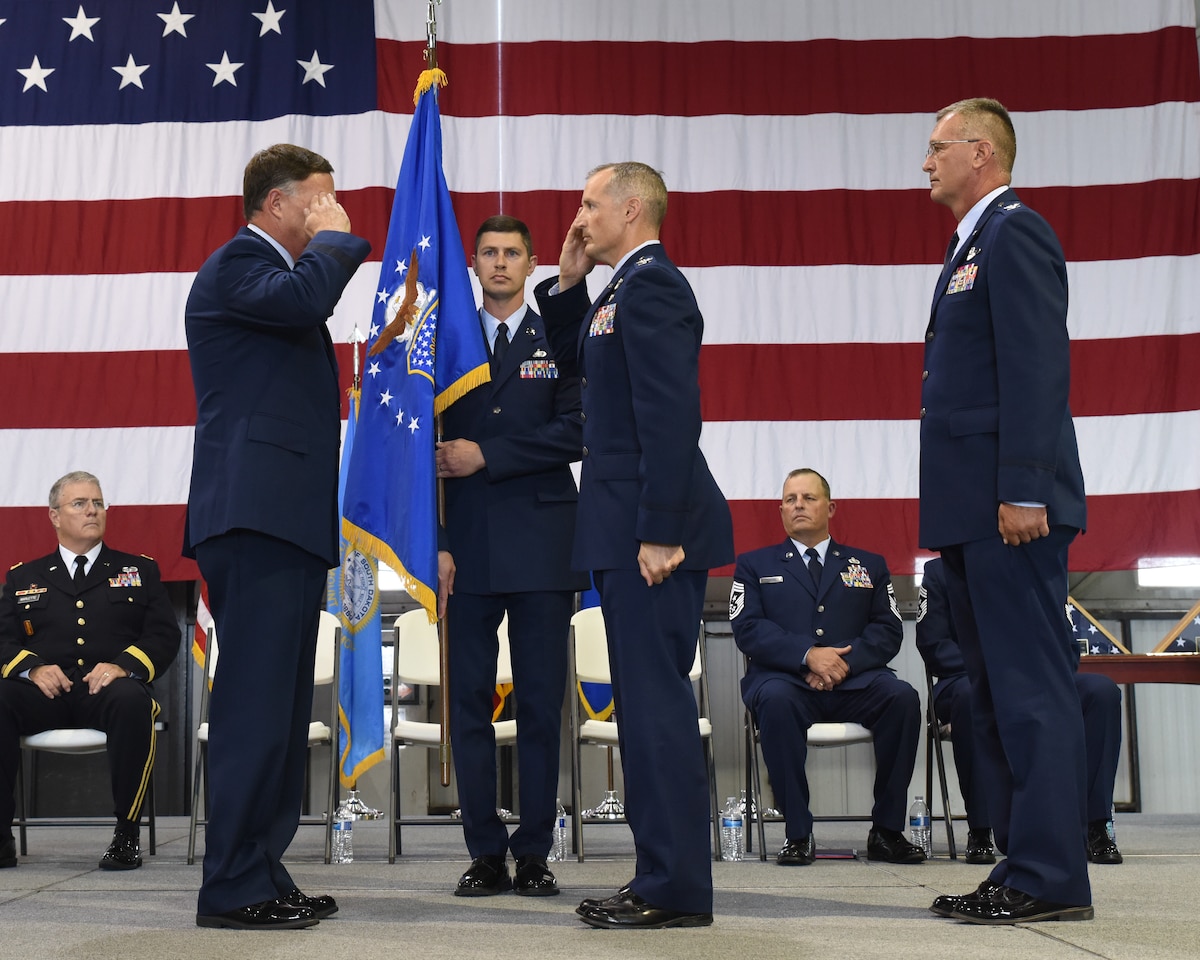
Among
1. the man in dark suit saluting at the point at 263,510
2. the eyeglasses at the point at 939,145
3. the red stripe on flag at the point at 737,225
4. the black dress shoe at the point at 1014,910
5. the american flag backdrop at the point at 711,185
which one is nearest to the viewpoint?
the black dress shoe at the point at 1014,910

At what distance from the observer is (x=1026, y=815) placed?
2.42 metres

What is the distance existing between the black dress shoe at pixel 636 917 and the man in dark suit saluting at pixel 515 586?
1.93 ft

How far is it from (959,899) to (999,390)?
102 cm

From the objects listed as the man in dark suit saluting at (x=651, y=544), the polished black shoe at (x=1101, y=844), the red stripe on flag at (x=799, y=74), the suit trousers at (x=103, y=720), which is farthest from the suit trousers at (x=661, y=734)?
the red stripe on flag at (x=799, y=74)

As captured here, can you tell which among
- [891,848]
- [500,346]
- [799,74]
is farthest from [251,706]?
[799,74]

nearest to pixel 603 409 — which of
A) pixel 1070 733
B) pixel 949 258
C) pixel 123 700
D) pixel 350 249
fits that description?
pixel 350 249

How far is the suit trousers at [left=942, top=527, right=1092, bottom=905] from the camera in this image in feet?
7.91

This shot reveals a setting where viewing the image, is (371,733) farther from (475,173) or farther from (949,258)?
(949,258)

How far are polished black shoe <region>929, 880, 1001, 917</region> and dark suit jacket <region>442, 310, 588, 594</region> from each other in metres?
1.12

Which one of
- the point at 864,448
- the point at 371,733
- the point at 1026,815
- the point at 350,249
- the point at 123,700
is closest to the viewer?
the point at 1026,815

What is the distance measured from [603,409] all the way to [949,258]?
33.4 inches

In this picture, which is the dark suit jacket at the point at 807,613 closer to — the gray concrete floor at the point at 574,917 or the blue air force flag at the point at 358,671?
the gray concrete floor at the point at 574,917

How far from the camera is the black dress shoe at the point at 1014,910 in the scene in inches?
94.1

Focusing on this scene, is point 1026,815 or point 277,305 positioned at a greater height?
point 277,305
